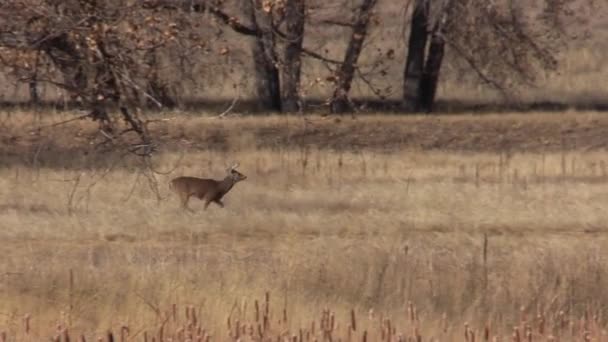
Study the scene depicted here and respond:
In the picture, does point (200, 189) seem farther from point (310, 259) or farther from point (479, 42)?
point (479, 42)

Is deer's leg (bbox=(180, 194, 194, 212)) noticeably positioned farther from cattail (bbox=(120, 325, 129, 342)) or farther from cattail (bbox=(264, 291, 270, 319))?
cattail (bbox=(120, 325, 129, 342))

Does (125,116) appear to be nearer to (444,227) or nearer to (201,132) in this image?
(444,227)

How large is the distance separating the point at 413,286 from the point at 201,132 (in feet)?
50.0

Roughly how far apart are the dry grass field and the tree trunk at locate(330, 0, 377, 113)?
40.0 inches

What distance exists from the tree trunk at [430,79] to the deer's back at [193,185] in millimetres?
15896

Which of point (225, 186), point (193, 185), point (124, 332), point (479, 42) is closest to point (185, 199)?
point (193, 185)

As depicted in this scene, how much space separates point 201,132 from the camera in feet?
83.9

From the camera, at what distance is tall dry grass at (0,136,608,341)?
31.6 ft

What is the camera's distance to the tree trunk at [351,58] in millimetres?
10984

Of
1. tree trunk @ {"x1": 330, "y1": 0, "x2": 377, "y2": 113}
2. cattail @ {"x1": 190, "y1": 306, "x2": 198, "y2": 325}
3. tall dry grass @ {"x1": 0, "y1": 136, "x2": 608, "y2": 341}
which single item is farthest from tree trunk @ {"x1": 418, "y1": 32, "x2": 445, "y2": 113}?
cattail @ {"x1": 190, "y1": 306, "x2": 198, "y2": 325}

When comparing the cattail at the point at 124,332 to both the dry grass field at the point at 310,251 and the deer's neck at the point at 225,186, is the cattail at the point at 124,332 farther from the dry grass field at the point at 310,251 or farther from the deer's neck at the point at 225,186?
the deer's neck at the point at 225,186

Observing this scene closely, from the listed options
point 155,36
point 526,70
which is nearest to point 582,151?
point 526,70

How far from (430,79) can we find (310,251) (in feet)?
65.4

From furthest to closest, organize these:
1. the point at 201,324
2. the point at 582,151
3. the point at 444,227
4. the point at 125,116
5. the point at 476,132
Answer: the point at 476,132, the point at 582,151, the point at 444,227, the point at 125,116, the point at 201,324
